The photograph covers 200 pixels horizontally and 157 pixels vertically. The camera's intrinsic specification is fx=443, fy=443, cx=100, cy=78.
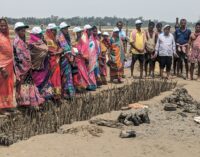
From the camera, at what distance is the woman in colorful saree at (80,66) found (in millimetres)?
9953

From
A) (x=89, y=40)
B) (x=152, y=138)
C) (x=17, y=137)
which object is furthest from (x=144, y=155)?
(x=89, y=40)

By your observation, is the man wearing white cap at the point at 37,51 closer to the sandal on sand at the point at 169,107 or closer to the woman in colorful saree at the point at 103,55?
the sandal on sand at the point at 169,107

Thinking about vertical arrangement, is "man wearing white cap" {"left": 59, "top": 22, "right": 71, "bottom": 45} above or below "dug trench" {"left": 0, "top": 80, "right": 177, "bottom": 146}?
above

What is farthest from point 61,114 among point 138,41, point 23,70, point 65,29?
point 138,41

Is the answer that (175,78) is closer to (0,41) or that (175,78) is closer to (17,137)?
(0,41)

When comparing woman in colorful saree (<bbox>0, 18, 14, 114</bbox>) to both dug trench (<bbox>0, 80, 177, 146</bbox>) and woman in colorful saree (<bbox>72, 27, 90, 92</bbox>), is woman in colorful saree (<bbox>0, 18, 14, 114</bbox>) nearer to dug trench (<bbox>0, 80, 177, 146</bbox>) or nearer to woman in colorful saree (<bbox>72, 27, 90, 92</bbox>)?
dug trench (<bbox>0, 80, 177, 146</bbox>)

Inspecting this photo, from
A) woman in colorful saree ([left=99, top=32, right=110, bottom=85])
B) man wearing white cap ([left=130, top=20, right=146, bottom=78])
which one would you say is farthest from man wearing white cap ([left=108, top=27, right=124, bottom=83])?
man wearing white cap ([left=130, top=20, right=146, bottom=78])

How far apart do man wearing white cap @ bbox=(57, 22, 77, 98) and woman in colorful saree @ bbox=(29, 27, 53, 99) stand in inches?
23.7

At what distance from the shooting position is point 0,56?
7.70 m

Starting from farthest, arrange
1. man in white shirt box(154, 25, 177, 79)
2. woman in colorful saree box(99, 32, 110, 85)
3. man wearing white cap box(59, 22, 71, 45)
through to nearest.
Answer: man in white shirt box(154, 25, 177, 79) < woman in colorful saree box(99, 32, 110, 85) < man wearing white cap box(59, 22, 71, 45)

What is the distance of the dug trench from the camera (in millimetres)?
6309

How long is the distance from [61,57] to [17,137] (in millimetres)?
3057

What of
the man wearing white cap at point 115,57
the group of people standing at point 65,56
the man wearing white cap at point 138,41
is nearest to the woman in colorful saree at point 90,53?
the group of people standing at point 65,56

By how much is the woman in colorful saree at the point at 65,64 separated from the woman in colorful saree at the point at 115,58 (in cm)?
279
